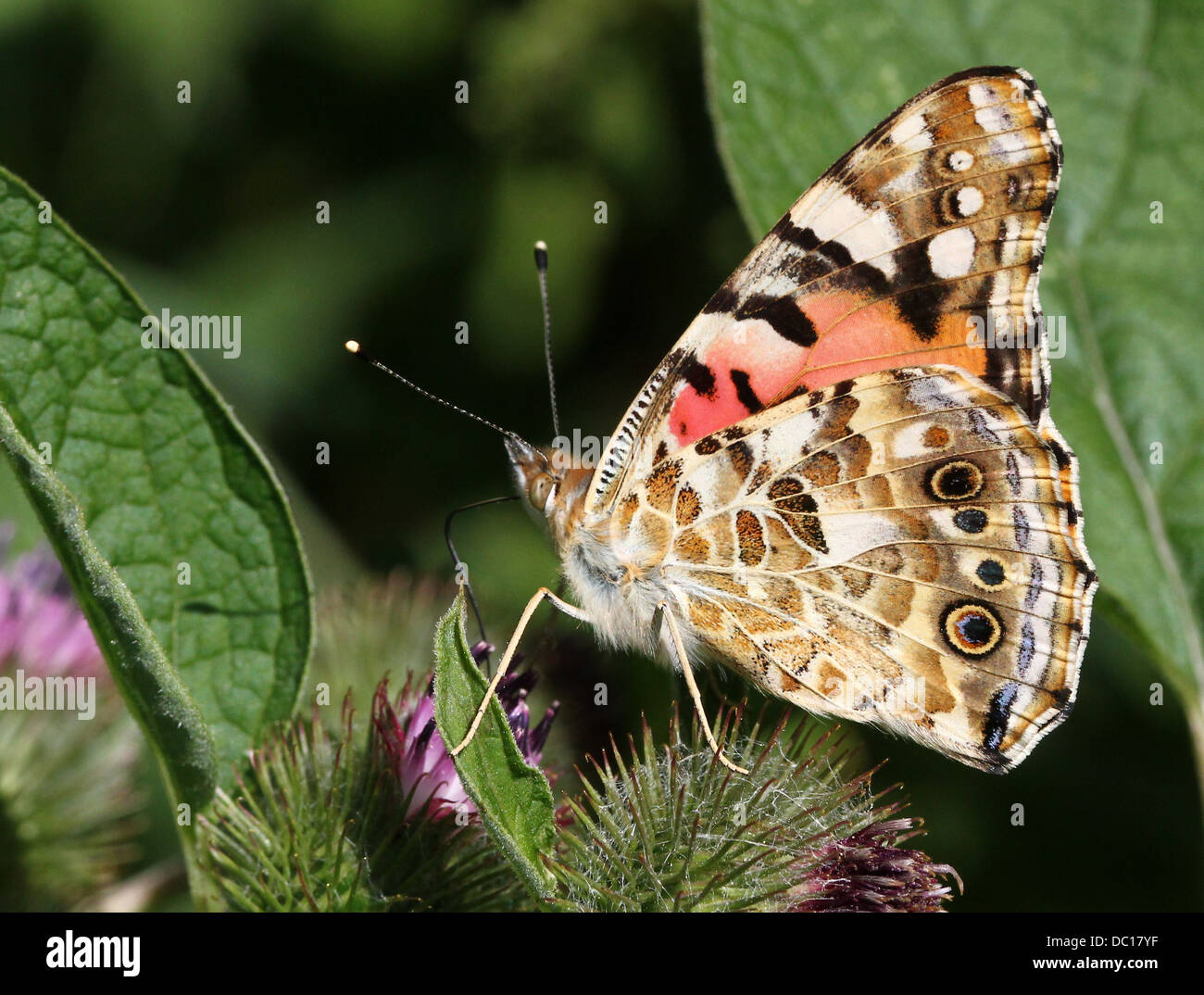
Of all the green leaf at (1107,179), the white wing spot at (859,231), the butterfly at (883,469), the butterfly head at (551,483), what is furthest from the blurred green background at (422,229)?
the white wing spot at (859,231)

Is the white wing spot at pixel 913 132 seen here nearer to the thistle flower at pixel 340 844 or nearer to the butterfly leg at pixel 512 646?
the butterfly leg at pixel 512 646

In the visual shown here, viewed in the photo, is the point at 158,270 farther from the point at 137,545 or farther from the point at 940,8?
the point at 940,8

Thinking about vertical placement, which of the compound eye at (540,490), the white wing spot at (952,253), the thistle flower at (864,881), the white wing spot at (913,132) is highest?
the white wing spot at (913,132)

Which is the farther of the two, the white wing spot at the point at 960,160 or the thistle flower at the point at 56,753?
the thistle flower at the point at 56,753

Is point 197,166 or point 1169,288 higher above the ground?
point 197,166

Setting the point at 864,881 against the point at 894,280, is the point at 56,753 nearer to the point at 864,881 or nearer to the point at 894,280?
the point at 864,881
